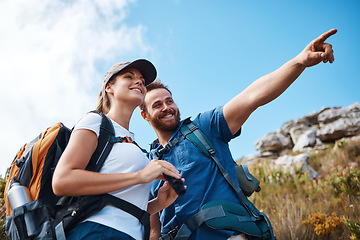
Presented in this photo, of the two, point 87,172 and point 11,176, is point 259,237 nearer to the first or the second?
point 87,172

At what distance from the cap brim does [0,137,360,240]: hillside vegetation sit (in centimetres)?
243

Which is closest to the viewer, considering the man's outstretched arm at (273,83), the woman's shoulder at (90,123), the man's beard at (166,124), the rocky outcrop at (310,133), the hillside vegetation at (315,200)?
the woman's shoulder at (90,123)

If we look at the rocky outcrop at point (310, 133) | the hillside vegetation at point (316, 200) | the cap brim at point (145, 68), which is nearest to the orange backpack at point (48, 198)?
the cap brim at point (145, 68)

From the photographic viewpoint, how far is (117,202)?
65.7 inches

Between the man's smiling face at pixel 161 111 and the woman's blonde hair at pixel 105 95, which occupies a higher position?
the woman's blonde hair at pixel 105 95

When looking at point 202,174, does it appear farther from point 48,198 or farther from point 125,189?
point 48,198

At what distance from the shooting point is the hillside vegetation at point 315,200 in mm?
5352

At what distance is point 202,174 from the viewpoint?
2.49m

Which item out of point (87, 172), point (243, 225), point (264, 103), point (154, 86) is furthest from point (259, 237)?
point (154, 86)

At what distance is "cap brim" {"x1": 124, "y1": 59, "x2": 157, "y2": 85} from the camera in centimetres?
231

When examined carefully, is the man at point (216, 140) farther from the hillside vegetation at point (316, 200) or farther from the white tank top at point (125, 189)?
the hillside vegetation at point (316, 200)

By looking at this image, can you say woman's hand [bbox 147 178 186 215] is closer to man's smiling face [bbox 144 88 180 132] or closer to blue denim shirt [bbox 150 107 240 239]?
blue denim shirt [bbox 150 107 240 239]

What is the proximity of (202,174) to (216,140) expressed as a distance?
1.23 feet

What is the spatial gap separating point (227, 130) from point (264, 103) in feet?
1.40
